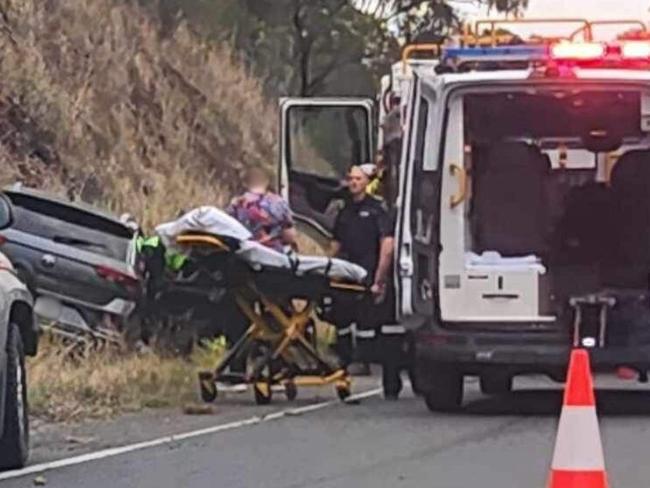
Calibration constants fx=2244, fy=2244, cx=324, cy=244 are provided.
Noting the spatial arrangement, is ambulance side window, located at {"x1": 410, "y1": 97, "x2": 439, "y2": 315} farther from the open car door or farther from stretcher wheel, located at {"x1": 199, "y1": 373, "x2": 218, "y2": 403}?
the open car door

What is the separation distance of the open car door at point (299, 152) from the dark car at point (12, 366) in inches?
341

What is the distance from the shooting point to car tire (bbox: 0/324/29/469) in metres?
11.6

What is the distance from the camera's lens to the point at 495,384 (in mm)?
17203

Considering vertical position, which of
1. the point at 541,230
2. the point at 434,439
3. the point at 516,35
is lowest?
the point at 434,439

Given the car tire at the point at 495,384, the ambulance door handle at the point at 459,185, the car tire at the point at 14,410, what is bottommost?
the car tire at the point at 495,384

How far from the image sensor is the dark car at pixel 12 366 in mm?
11352

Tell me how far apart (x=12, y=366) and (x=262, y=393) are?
4645 millimetres

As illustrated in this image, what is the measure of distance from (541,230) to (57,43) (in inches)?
474

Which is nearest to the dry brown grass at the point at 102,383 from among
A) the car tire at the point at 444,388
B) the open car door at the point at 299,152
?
the car tire at the point at 444,388

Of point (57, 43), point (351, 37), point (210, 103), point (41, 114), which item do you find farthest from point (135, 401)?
point (351, 37)

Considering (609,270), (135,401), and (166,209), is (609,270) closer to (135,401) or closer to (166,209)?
(135,401)

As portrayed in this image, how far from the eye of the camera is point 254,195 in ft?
57.9

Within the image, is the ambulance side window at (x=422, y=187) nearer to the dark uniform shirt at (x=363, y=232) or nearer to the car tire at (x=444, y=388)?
the car tire at (x=444, y=388)

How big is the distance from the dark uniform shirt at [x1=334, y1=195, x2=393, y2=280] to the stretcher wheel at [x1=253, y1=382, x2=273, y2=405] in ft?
6.89
